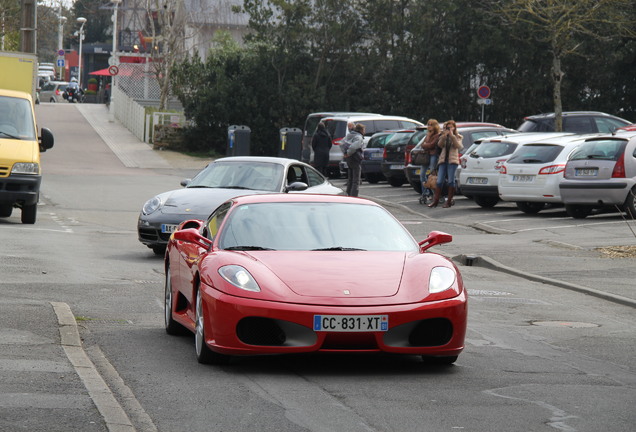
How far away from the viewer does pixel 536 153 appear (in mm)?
25453

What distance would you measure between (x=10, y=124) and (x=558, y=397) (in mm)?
16317

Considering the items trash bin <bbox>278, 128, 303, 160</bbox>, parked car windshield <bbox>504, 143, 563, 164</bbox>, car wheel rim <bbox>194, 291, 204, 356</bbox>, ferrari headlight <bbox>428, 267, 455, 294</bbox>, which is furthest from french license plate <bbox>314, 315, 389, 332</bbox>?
trash bin <bbox>278, 128, 303, 160</bbox>

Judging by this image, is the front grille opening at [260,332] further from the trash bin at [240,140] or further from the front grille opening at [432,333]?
the trash bin at [240,140]

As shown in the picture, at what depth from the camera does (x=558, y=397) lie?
24.7ft

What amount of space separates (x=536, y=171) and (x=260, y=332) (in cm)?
1753

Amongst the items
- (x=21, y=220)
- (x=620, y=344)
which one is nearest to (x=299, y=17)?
(x=21, y=220)

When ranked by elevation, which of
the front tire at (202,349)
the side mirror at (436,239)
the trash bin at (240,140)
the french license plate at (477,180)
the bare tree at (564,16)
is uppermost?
the bare tree at (564,16)

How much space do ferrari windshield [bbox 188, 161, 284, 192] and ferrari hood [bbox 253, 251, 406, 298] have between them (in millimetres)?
8578

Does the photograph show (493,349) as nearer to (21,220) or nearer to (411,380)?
(411,380)

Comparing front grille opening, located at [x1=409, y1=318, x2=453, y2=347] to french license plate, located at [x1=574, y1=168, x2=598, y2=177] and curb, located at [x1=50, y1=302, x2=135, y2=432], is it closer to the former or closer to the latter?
curb, located at [x1=50, y1=302, x2=135, y2=432]

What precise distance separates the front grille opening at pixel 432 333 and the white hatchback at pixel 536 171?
16.8 meters

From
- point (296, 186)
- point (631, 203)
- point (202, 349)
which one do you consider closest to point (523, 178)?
point (631, 203)

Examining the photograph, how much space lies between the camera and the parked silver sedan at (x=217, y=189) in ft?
54.9

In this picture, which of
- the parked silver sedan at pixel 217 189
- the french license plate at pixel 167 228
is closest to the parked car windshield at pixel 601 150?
the parked silver sedan at pixel 217 189
